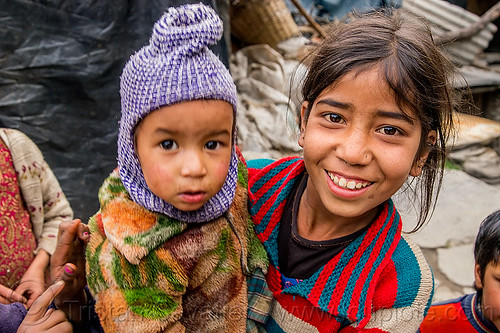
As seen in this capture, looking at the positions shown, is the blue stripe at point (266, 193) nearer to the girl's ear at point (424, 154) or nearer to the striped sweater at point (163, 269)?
the striped sweater at point (163, 269)

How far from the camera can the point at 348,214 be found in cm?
127

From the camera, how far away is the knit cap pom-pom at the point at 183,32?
3.70 ft

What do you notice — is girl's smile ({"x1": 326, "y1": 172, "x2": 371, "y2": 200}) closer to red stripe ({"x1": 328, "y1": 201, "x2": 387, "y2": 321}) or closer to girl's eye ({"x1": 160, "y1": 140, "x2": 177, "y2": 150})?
red stripe ({"x1": 328, "y1": 201, "x2": 387, "y2": 321})

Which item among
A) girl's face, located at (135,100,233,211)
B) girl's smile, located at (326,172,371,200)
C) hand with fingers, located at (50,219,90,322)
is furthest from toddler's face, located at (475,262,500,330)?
hand with fingers, located at (50,219,90,322)

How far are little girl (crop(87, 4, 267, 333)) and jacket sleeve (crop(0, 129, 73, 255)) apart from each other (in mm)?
734

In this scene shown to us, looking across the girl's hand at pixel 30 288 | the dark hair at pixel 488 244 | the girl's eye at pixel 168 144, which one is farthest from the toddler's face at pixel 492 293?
the girl's hand at pixel 30 288

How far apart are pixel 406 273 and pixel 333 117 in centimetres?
50

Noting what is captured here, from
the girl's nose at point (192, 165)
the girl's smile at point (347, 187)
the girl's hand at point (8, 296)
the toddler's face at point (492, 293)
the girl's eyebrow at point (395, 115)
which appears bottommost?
the girl's hand at point (8, 296)

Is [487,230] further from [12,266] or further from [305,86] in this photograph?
[12,266]

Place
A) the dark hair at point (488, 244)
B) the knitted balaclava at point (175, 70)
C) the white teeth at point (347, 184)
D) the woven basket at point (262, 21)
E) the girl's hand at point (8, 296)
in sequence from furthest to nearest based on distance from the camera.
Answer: the woven basket at point (262, 21)
the dark hair at point (488, 244)
the girl's hand at point (8, 296)
the white teeth at point (347, 184)
the knitted balaclava at point (175, 70)

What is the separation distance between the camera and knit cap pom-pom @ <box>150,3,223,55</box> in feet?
3.70

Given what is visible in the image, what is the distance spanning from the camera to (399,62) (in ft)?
3.95

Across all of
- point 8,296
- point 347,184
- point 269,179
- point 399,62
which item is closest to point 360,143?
point 347,184

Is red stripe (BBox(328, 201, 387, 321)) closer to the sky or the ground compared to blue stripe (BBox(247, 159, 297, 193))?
closer to the ground
